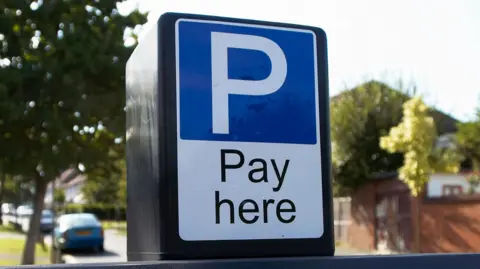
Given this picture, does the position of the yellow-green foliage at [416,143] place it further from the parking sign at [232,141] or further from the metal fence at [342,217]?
the parking sign at [232,141]

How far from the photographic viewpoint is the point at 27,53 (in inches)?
448

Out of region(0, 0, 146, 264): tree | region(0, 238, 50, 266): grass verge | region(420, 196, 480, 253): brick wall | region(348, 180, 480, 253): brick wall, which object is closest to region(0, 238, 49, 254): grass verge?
region(0, 238, 50, 266): grass verge

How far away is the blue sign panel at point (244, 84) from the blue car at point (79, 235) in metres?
18.7

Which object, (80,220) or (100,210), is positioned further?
(100,210)

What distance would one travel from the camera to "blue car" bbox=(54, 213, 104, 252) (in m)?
20.0

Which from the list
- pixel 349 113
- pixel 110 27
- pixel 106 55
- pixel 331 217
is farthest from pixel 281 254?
pixel 349 113

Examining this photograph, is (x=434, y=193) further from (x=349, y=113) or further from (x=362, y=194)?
(x=349, y=113)

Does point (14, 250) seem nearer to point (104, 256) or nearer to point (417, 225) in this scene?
point (104, 256)

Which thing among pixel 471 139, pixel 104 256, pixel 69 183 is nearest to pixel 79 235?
pixel 104 256

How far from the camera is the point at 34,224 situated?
1418 centimetres

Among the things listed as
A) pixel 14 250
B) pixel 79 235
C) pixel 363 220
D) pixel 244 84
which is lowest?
pixel 14 250

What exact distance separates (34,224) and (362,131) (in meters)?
13.7

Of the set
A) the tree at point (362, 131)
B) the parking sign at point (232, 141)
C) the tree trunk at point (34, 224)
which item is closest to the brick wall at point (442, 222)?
the tree at point (362, 131)

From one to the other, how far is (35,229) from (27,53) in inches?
182
